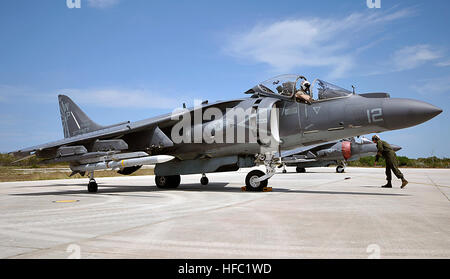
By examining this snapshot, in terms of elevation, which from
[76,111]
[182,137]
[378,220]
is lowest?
[378,220]

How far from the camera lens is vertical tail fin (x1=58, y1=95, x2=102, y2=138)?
14.5 m

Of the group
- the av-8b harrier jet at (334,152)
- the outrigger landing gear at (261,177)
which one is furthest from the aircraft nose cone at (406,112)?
the av-8b harrier jet at (334,152)

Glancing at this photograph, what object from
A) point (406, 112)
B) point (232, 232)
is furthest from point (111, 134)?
point (406, 112)

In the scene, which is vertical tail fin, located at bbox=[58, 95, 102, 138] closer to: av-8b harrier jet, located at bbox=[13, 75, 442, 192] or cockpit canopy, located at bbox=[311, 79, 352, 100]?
av-8b harrier jet, located at bbox=[13, 75, 442, 192]

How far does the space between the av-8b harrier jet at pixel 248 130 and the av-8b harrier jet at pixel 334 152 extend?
13.7 m

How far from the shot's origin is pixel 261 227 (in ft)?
14.9

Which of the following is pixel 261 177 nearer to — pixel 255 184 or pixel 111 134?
pixel 255 184

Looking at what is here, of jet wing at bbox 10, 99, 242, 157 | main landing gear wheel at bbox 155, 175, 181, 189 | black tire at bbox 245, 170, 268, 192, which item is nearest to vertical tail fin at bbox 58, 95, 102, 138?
jet wing at bbox 10, 99, 242, 157

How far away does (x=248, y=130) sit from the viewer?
9945 mm

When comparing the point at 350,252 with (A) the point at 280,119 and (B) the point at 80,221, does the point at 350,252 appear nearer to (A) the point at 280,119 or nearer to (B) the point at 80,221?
(B) the point at 80,221
